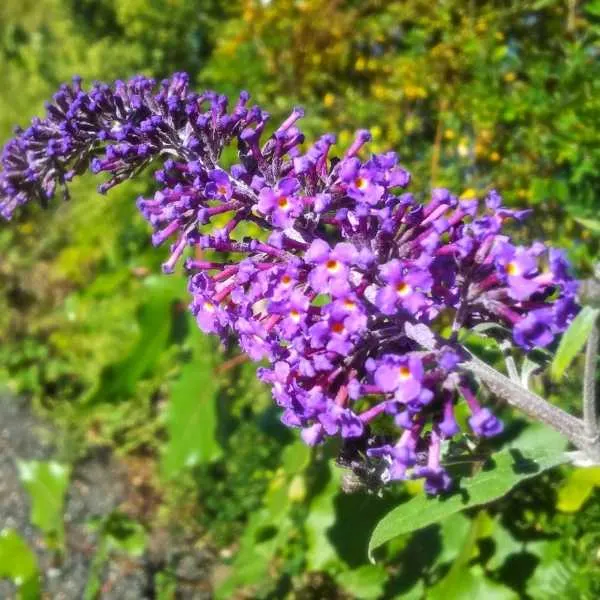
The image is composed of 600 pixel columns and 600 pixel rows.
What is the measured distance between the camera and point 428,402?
1212 millimetres

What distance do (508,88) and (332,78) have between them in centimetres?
122

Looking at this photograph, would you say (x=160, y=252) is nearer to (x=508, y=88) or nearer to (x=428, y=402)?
(x=508, y=88)

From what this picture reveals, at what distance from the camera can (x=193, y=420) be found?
2693mm

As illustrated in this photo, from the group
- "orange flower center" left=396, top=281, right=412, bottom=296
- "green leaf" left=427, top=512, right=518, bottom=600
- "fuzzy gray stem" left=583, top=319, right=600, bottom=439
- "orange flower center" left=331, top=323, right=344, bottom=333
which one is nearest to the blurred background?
"green leaf" left=427, top=512, right=518, bottom=600

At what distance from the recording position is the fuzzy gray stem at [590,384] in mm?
1296

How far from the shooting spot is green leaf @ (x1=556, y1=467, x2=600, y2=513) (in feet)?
5.93

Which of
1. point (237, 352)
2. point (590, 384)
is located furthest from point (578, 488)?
point (237, 352)

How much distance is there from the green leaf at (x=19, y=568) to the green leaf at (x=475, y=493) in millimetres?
1699

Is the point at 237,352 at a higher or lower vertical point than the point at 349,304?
lower

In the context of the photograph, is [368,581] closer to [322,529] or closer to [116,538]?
[322,529]

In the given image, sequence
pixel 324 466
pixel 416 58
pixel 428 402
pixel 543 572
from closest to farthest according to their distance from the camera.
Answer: pixel 428 402 → pixel 543 572 → pixel 324 466 → pixel 416 58

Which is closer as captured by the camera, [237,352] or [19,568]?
[19,568]

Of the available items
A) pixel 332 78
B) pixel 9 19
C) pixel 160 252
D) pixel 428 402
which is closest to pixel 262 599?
pixel 160 252

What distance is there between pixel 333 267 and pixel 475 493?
18.0 inches
